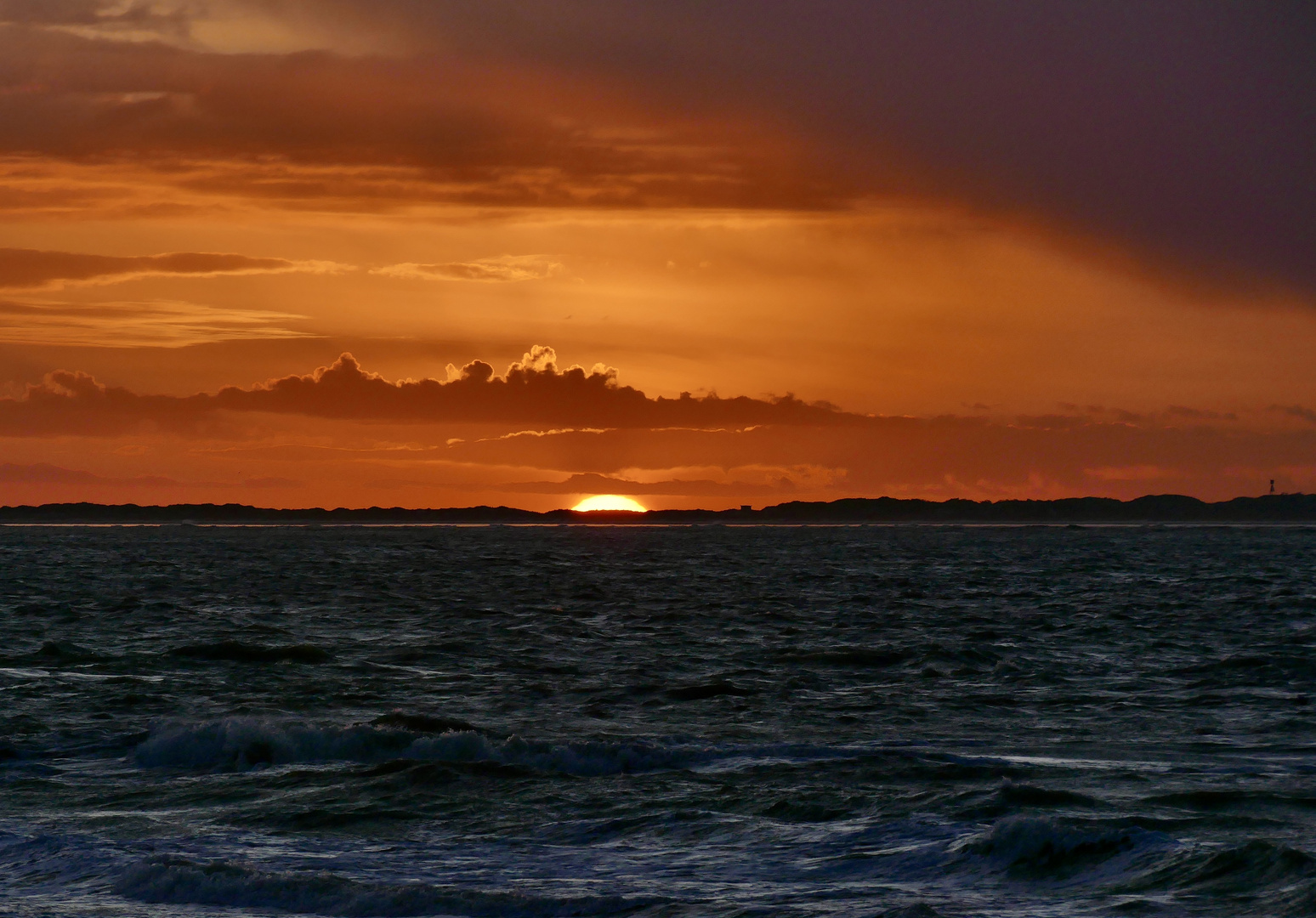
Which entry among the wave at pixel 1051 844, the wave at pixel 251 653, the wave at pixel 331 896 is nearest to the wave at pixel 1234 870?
the wave at pixel 1051 844

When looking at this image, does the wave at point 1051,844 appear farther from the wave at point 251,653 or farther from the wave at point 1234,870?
the wave at point 251,653

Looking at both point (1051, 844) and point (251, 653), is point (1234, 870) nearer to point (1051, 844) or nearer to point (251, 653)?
point (1051, 844)

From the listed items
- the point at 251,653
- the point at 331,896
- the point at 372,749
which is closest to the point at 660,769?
the point at 372,749

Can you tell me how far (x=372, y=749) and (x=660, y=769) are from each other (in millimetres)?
5965

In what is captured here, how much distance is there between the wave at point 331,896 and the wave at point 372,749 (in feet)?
24.9

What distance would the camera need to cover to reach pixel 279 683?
36.2 m

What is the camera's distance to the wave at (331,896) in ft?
51.5

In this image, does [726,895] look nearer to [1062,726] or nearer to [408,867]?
[408,867]

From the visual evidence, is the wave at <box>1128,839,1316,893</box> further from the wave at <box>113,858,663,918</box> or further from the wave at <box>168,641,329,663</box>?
the wave at <box>168,641,329,663</box>

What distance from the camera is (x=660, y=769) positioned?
2394 centimetres

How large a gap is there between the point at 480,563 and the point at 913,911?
123891 mm

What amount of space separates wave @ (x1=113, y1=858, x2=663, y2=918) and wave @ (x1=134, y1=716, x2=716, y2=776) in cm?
759

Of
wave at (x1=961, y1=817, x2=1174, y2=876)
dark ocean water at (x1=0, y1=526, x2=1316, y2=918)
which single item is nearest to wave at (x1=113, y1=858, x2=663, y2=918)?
dark ocean water at (x1=0, y1=526, x2=1316, y2=918)

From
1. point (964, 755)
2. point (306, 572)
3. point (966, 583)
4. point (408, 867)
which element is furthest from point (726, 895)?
point (306, 572)
